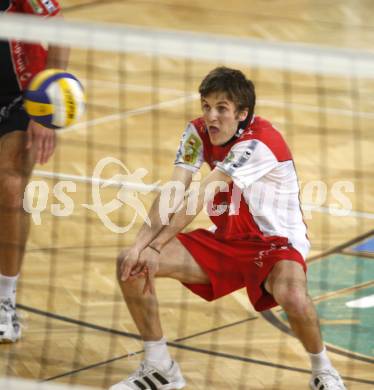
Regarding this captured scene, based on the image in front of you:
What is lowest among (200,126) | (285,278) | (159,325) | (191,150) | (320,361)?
(320,361)

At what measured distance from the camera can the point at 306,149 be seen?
9398 millimetres

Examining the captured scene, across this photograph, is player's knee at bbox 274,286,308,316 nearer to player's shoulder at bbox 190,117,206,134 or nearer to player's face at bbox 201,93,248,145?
player's face at bbox 201,93,248,145

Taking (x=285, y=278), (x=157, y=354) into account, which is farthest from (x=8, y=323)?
(x=285, y=278)

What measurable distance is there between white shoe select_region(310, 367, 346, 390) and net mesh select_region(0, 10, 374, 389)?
0.24 meters

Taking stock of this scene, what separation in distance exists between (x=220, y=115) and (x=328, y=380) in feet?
4.48

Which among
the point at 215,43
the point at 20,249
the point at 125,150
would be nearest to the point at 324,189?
the point at 125,150

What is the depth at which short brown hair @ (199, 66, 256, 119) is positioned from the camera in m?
5.65

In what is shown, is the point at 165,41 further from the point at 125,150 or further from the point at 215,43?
the point at 125,150

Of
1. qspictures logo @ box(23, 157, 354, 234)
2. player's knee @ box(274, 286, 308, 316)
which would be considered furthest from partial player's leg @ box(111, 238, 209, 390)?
qspictures logo @ box(23, 157, 354, 234)

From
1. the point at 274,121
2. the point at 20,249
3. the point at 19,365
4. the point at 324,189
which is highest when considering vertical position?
the point at 274,121

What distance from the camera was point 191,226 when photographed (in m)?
7.87

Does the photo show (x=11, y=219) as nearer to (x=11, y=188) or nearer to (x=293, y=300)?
(x=11, y=188)

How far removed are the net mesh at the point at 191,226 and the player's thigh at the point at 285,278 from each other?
59 centimetres

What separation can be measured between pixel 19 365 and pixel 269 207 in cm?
152
